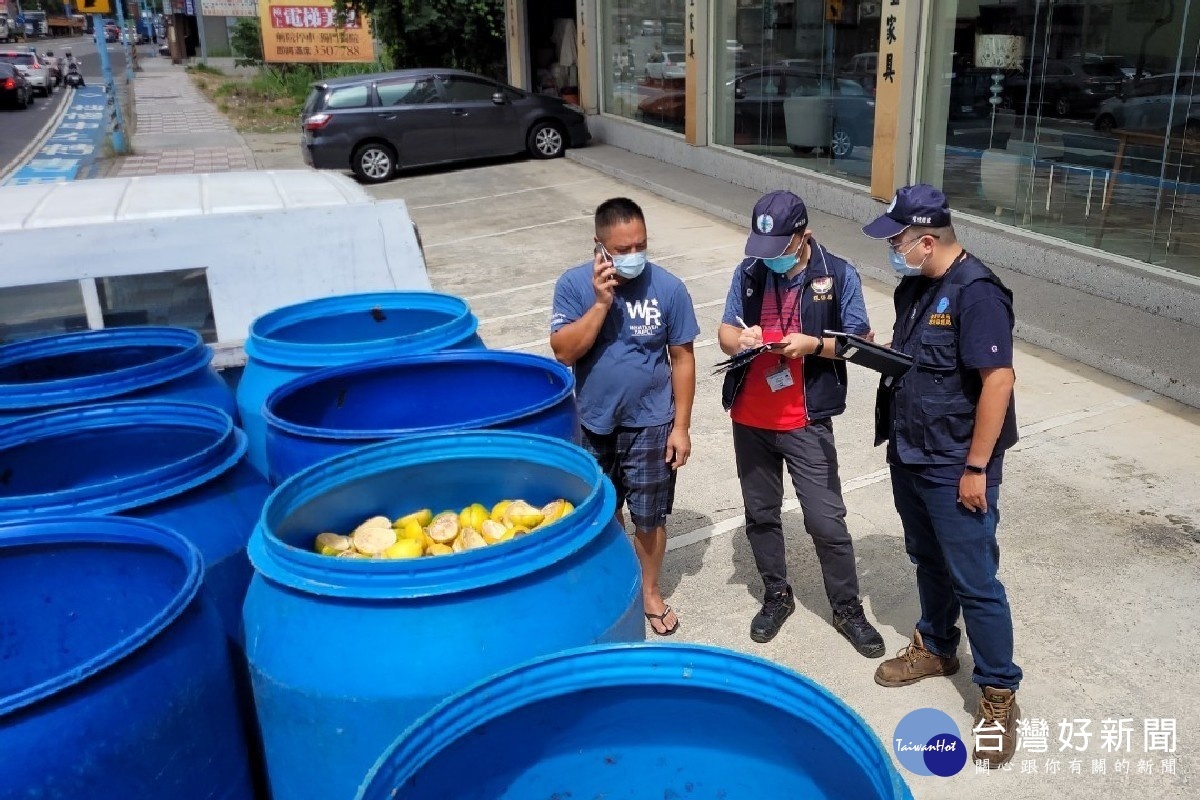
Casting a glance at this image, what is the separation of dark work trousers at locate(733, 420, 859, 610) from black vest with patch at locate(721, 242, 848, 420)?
11 centimetres

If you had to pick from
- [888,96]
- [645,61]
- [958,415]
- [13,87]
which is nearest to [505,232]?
[888,96]

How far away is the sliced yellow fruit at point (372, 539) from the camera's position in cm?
286

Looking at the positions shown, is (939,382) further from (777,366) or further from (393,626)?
(393,626)

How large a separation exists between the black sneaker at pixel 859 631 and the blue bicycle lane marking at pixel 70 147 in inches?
550

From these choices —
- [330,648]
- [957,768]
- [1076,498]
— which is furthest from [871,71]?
[330,648]

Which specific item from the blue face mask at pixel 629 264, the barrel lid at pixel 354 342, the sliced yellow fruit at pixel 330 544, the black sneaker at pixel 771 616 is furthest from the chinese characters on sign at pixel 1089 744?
the barrel lid at pixel 354 342

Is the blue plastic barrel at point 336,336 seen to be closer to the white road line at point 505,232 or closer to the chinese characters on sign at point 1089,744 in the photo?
the chinese characters on sign at point 1089,744

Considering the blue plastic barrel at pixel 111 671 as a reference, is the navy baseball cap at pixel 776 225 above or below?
above

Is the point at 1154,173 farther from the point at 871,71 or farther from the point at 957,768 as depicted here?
the point at 957,768

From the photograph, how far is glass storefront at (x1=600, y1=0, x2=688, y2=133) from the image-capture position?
15.8 m

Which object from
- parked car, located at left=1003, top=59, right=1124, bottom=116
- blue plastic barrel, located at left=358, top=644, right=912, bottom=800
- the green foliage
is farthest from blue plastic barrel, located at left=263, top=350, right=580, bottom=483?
the green foliage

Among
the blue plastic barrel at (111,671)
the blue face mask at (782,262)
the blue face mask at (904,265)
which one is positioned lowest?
the blue plastic barrel at (111,671)

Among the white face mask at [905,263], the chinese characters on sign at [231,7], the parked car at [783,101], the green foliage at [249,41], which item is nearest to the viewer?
the white face mask at [905,263]

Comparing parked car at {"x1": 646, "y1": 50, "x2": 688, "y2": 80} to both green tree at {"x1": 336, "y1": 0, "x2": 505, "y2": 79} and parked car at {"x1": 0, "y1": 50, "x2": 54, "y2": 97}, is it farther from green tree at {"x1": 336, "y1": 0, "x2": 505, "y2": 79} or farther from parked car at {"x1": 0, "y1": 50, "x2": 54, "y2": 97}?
parked car at {"x1": 0, "y1": 50, "x2": 54, "y2": 97}
